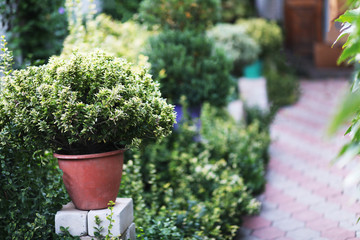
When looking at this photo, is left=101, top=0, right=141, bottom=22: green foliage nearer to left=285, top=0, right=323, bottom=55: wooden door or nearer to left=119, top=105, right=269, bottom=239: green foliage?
left=119, top=105, right=269, bottom=239: green foliage

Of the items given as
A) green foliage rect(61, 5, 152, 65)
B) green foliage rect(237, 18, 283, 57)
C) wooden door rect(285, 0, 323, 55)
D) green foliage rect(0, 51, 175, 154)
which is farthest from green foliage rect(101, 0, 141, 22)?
wooden door rect(285, 0, 323, 55)

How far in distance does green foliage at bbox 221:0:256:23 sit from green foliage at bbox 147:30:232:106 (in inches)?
199

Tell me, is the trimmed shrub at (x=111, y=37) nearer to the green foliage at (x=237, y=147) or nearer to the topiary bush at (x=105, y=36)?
the topiary bush at (x=105, y=36)

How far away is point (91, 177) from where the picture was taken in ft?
7.52

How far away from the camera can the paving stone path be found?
3.47 m

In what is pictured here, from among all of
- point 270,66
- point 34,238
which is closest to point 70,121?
point 34,238

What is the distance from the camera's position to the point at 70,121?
7.16 feet

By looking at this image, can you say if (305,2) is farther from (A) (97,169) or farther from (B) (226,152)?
(A) (97,169)

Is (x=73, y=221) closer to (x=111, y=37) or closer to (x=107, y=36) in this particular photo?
(x=111, y=37)

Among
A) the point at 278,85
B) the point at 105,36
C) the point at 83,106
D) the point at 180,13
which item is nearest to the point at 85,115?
the point at 83,106

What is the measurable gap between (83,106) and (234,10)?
831cm

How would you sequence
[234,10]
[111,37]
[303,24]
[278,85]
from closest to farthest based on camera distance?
1. [111,37]
2. [278,85]
3. [234,10]
4. [303,24]

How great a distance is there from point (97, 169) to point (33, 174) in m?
0.50

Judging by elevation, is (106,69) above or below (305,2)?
below
